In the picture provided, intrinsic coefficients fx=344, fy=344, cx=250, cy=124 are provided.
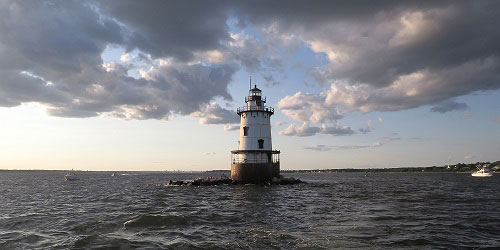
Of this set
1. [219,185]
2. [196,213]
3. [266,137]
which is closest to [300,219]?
[196,213]

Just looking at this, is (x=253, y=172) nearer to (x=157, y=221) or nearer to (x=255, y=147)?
(x=255, y=147)

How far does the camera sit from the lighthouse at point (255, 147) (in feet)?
154

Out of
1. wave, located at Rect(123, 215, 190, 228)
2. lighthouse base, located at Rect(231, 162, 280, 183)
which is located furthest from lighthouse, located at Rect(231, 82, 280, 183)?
wave, located at Rect(123, 215, 190, 228)

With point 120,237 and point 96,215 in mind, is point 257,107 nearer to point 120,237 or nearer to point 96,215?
point 96,215

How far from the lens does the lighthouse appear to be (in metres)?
47.1

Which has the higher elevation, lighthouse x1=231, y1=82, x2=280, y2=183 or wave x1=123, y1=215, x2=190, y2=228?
lighthouse x1=231, y1=82, x2=280, y2=183

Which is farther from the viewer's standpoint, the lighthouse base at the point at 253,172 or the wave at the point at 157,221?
the lighthouse base at the point at 253,172

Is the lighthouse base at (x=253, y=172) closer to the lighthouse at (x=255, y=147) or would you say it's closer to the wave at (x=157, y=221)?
the lighthouse at (x=255, y=147)

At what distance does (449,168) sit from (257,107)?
184 m

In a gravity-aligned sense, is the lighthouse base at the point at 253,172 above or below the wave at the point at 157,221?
above

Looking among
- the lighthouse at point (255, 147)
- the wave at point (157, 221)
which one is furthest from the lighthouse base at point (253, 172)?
the wave at point (157, 221)

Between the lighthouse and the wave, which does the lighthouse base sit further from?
the wave

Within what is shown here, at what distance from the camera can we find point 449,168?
193 meters

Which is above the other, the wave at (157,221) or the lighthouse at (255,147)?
the lighthouse at (255,147)
